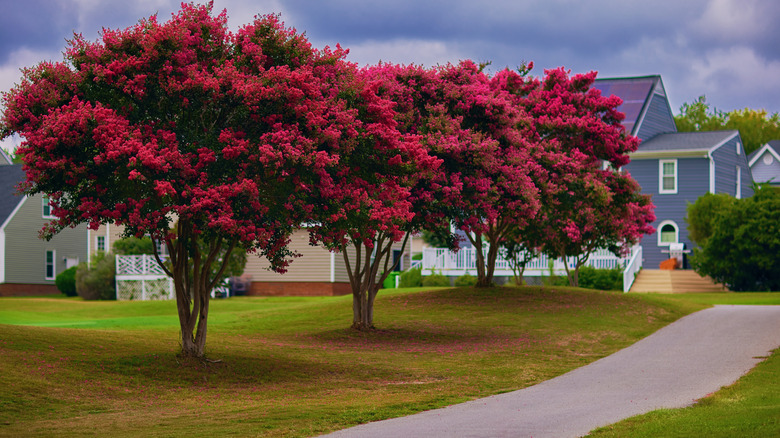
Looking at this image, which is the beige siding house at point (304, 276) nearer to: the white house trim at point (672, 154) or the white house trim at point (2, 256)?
the white house trim at point (2, 256)

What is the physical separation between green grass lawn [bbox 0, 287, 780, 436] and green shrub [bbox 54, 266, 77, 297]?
1612 cm

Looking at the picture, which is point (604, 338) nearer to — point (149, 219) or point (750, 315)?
point (750, 315)

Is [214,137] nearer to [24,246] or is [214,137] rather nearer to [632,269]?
[632,269]

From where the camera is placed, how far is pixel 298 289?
47562 millimetres

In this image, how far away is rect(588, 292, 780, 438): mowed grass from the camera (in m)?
10.4

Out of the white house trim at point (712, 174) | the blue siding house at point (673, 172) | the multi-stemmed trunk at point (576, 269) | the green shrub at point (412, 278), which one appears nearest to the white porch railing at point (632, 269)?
the multi-stemmed trunk at point (576, 269)

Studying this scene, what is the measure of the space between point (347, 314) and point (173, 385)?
44.1 ft

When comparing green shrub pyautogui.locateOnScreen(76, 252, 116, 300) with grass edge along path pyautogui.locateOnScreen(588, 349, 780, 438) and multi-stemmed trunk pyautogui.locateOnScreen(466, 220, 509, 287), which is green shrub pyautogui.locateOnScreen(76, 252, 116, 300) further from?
grass edge along path pyautogui.locateOnScreen(588, 349, 780, 438)

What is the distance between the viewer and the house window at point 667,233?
4759 cm

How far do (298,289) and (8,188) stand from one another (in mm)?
18274

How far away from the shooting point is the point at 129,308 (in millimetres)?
36250

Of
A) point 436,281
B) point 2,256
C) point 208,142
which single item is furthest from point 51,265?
point 208,142

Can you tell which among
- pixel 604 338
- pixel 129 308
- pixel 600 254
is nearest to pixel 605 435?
pixel 604 338

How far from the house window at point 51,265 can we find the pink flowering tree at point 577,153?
31.5 metres
